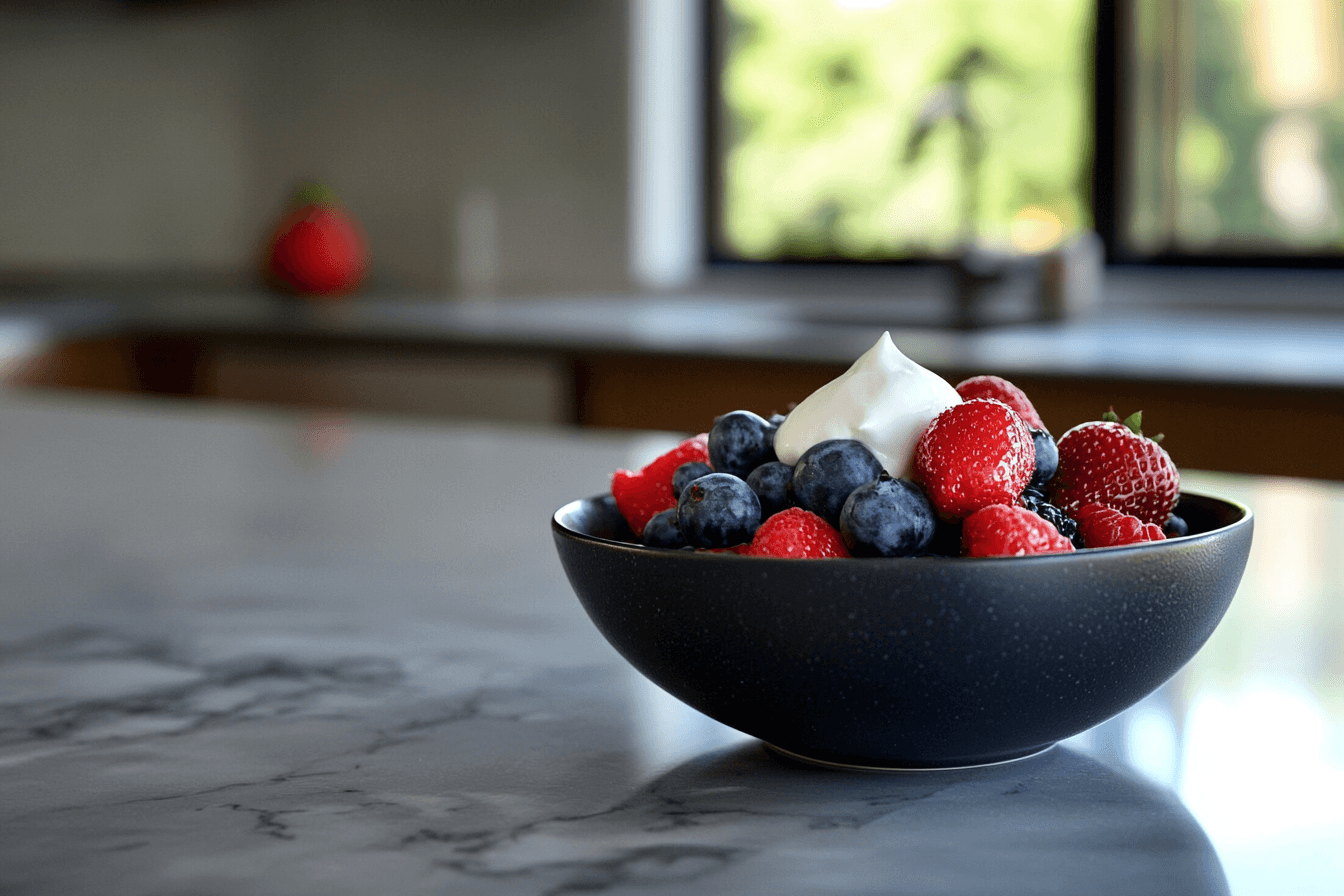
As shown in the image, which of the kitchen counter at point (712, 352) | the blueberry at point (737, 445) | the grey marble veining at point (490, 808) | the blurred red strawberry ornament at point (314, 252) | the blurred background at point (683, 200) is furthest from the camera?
the blurred red strawberry ornament at point (314, 252)

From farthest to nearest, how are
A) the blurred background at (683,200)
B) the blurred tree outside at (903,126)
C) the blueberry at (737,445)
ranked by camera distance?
the blurred tree outside at (903,126)
the blurred background at (683,200)
the blueberry at (737,445)

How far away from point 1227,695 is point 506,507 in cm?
58

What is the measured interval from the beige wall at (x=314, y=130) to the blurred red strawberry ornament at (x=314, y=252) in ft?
0.87

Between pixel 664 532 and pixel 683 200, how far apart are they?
271 centimetres

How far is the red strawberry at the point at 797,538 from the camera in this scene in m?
0.48

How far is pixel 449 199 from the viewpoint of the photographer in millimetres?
3379

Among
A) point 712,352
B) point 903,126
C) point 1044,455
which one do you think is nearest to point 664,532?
point 1044,455

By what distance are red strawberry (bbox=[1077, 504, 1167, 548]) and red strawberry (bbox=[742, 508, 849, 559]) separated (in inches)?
3.4

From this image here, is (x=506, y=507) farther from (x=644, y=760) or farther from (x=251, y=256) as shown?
(x=251, y=256)

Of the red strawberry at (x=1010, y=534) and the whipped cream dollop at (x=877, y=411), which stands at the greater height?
the whipped cream dollop at (x=877, y=411)

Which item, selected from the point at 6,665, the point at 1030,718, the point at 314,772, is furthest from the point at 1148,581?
the point at 6,665

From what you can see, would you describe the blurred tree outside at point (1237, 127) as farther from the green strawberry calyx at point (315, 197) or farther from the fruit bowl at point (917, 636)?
the fruit bowl at point (917, 636)

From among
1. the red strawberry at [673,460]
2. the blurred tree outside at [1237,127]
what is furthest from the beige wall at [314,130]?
the red strawberry at [673,460]

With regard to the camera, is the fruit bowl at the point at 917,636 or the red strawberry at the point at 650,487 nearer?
the fruit bowl at the point at 917,636
